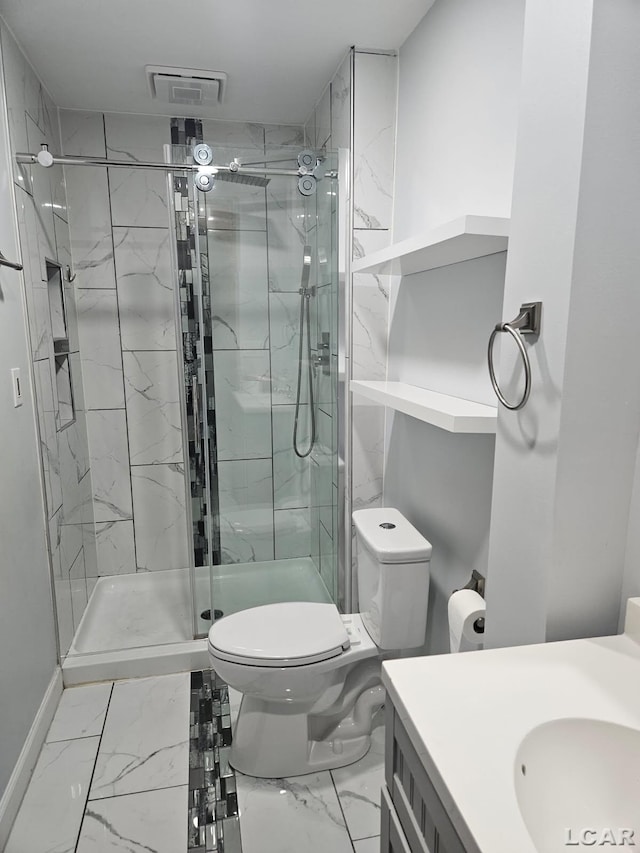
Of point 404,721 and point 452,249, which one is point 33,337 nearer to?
point 452,249

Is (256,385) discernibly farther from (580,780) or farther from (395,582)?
(580,780)

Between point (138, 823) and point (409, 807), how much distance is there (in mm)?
1171

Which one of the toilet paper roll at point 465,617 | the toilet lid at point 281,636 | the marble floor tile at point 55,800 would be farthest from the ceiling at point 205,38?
the marble floor tile at point 55,800

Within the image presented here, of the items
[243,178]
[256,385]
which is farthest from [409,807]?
[243,178]

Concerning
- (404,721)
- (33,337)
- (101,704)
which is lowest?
(101,704)

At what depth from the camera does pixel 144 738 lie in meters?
1.97

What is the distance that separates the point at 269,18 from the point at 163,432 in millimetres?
1950

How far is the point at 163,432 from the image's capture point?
3.01 meters

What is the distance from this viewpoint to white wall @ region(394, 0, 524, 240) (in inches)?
53.7

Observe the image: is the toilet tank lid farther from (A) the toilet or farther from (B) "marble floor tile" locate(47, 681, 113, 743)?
(B) "marble floor tile" locate(47, 681, 113, 743)

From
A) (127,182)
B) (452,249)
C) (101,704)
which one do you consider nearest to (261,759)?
(101,704)

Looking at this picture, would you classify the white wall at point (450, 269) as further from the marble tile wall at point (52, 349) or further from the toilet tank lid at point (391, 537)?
the marble tile wall at point (52, 349)

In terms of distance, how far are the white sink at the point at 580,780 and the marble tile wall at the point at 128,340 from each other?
247cm

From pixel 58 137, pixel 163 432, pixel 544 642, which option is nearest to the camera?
pixel 544 642
